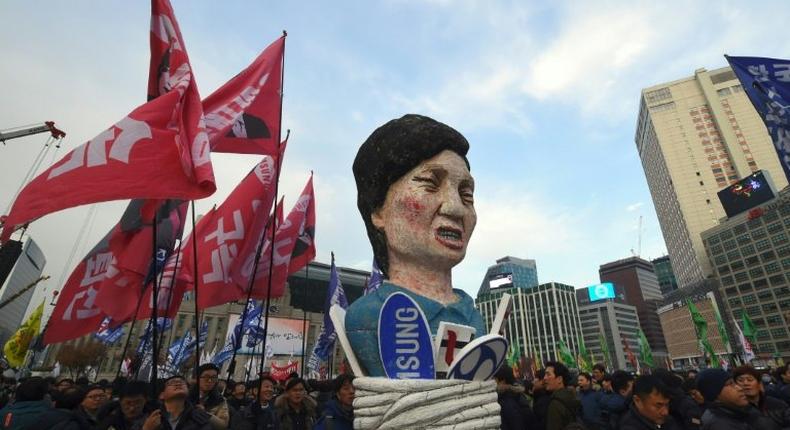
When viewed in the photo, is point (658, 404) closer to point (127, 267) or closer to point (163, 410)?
point (163, 410)

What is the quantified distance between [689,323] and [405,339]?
10761cm

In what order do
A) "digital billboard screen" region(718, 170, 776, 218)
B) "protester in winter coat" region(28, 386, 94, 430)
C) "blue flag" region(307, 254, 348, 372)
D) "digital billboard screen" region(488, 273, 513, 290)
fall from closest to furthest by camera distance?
"protester in winter coat" region(28, 386, 94, 430) → "blue flag" region(307, 254, 348, 372) → "digital billboard screen" region(718, 170, 776, 218) → "digital billboard screen" region(488, 273, 513, 290)

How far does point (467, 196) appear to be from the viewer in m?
2.97

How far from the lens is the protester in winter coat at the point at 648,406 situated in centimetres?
317

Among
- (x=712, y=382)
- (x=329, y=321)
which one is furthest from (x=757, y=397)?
(x=329, y=321)

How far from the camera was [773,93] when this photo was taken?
21.3ft

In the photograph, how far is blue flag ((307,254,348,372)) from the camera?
12219 millimetres

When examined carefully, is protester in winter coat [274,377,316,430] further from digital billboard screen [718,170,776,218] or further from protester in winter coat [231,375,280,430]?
digital billboard screen [718,170,776,218]

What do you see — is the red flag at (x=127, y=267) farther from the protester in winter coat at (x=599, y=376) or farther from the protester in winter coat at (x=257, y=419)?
the protester in winter coat at (x=599, y=376)

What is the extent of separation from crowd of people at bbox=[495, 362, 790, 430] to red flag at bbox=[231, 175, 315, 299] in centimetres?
553

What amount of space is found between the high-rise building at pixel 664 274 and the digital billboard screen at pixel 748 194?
88.8 meters

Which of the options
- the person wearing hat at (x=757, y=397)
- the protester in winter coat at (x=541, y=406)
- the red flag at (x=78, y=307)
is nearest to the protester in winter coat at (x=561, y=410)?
the protester in winter coat at (x=541, y=406)

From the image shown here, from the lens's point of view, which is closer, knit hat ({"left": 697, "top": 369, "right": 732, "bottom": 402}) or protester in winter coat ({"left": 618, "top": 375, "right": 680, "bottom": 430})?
protester in winter coat ({"left": 618, "top": 375, "right": 680, "bottom": 430})

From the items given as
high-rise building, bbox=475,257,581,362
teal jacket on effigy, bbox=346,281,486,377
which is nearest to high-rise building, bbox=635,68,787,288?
high-rise building, bbox=475,257,581,362
